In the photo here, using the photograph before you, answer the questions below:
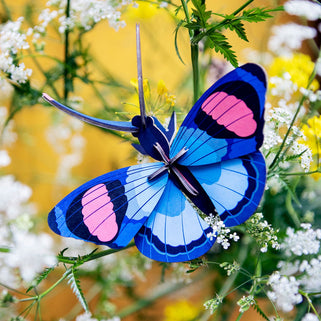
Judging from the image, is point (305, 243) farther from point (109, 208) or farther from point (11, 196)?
point (11, 196)

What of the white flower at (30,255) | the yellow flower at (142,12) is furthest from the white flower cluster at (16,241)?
the yellow flower at (142,12)

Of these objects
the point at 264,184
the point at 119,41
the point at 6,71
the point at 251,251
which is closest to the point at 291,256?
the point at 251,251

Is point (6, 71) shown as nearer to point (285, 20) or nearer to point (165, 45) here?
point (165, 45)

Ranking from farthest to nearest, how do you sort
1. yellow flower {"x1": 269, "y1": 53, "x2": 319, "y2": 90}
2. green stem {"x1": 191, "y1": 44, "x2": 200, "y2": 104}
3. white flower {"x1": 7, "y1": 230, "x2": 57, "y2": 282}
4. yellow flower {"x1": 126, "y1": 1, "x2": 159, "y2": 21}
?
1. yellow flower {"x1": 126, "y1": 1, "x2": 159, "y2": 21}
2. yellow flower {"x1": 269, "y1": 53, "x2": 319, "y2": 90}
3. green stem {"x1": 191, "y1": 44, "x2": 200, "y2": 104}
4. white flower {"x1": 7, "y1": 230, "x2": 57, "y2": 282}

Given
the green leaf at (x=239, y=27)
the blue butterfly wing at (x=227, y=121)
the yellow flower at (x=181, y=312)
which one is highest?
the green leaf at (x=239, y=27)

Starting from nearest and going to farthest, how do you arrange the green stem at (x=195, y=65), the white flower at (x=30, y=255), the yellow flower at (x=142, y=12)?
the white flower at (x=30, y=255) < the green stem at (x=195, y=65) < the yellow flower at (x=142, y=12)

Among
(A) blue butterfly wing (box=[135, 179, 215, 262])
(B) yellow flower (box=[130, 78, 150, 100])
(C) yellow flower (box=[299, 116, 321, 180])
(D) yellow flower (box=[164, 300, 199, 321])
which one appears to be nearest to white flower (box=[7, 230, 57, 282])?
Result: (A) blue butterfly wing (box=[135, 179, 215, 262])

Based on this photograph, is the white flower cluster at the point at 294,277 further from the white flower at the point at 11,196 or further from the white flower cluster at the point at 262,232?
the white flower at the point at 11,196

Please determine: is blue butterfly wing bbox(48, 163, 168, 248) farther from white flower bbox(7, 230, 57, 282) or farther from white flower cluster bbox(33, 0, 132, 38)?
white flower cluster bbox(33, 0, 132, 38)
